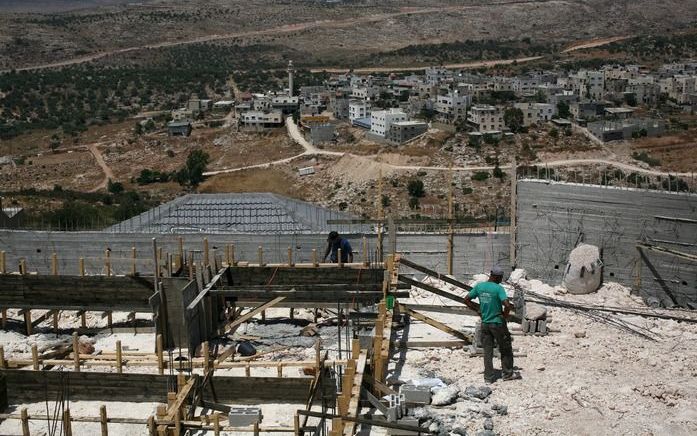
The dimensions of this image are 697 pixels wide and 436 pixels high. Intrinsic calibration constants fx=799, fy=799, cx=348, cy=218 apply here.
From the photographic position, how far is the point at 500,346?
8.12 meters

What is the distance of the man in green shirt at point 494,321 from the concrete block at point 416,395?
0.75m

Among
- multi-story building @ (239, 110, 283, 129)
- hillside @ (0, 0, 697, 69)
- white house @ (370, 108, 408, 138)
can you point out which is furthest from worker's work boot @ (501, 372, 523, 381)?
hillside @ (0, 0, 697, 69)

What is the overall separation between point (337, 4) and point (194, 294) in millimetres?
121024

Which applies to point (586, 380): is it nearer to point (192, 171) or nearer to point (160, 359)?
point (160, 359)

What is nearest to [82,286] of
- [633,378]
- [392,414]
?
[392,414]

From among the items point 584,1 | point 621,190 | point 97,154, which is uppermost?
point 584,1

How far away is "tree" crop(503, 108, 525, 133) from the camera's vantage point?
46812 millimetres

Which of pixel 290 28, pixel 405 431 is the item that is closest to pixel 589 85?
pixel 405 431

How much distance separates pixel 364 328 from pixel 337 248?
1.55 m

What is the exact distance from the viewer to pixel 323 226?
52.5 ft

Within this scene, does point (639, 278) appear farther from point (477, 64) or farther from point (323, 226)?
point (477, 64)

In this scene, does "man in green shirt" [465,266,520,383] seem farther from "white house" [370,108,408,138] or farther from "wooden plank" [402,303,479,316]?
"white house" [370,108,408,138]

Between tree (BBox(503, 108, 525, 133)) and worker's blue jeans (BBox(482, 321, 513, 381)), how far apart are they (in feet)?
129

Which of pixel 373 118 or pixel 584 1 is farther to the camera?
pixel 584 1
